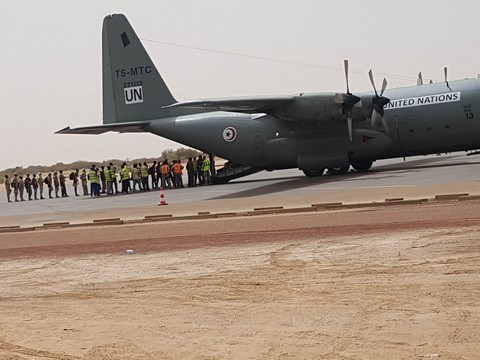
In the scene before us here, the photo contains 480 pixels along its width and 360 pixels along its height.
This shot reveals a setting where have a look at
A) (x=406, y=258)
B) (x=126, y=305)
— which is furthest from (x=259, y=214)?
(x=126, y=305)

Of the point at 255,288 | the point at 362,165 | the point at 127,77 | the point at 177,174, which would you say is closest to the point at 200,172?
the point at 177,174

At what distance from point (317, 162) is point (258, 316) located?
25887 millimetres

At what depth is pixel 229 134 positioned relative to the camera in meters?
36.8

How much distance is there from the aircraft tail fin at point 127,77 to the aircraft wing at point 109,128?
30.7 inches

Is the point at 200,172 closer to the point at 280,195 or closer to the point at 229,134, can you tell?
the point at 229,134

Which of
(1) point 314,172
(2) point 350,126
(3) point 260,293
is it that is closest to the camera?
(3) point 260,293

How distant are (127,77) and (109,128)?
12.6 ft

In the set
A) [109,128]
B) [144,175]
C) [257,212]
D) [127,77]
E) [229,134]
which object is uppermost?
[127,77]

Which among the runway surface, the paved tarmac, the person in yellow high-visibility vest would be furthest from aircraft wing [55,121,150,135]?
the runway surface

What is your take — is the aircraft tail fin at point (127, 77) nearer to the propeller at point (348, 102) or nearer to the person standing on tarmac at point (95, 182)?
the person standing on tarmac at point (95, 182)

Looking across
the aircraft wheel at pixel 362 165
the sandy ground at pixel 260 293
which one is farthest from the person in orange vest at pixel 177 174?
the sandy ground at pixel 260 293

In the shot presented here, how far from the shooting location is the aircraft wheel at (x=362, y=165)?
35506 millimetres

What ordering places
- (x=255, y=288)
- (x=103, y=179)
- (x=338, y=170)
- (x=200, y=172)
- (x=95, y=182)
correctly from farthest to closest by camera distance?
(x=103, y=179), (x=95, y=182), (x=200, y=172), (x=338, y=170), (x=255, y=288)

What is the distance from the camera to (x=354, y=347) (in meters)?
7.59
